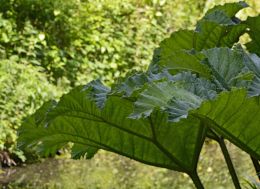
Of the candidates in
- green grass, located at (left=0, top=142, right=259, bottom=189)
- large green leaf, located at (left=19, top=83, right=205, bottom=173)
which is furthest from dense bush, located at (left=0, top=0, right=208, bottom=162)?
large green leaf, located at (left=19, top=83, right=205, bottom=173)

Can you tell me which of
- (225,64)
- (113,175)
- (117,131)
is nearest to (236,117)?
(225,64)

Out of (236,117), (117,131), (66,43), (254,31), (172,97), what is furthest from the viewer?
(66,43)

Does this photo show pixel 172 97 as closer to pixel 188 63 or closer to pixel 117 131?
pixel 188 63

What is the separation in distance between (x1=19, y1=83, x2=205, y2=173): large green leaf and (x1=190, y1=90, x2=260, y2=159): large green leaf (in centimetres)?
18

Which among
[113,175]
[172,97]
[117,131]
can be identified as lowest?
[113,175]

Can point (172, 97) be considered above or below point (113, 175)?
above

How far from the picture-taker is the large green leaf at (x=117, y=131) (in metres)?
1.66

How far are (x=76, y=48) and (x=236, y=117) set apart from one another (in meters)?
5.89

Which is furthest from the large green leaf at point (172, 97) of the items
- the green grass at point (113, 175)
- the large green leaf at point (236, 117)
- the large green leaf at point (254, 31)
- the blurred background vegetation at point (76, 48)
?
the blurred background vegetation at point (76, 48)

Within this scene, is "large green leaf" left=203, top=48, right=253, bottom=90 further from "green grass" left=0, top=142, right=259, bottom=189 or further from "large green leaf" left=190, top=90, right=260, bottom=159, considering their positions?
"green grass" left=0, top=142, right=259, bottom=189

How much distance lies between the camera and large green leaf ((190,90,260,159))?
1.35 meters

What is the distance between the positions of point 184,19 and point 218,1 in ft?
3.11

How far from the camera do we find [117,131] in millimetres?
1812

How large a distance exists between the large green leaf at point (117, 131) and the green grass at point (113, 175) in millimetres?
2813
